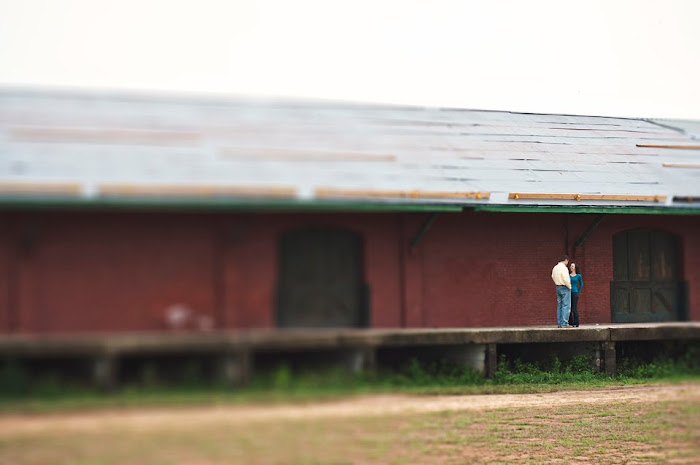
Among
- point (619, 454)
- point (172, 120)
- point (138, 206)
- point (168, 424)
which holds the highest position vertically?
point (172, 120)

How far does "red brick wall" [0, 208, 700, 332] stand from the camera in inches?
639

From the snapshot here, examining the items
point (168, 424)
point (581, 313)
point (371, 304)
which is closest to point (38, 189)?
point (168, 424)

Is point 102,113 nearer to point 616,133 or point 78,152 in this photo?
point 78,152

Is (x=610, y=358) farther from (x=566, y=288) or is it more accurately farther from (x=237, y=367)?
(x=237, y=367)

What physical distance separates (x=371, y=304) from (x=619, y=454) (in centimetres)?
2438

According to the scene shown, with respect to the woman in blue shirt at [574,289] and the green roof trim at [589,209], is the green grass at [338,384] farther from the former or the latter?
the green roof trim at [589,209]

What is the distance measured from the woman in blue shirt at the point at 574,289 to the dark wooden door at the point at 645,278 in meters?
0.80

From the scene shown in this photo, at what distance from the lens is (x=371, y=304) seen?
17.9 m

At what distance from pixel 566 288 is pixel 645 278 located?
1795mm

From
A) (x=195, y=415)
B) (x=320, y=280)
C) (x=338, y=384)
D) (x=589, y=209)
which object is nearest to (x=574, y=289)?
(x=589, y=209)

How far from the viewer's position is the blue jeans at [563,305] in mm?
19453

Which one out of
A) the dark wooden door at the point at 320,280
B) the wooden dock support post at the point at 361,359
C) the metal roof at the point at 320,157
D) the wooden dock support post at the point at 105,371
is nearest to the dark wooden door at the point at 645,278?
the metal roof at the point at 320,157

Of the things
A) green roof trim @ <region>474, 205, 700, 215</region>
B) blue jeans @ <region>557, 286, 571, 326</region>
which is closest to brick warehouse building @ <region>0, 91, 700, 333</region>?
green roof trim @ <region>474, 205, 700, 215</region>

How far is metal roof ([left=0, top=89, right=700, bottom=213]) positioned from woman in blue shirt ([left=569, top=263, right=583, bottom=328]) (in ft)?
4.01
